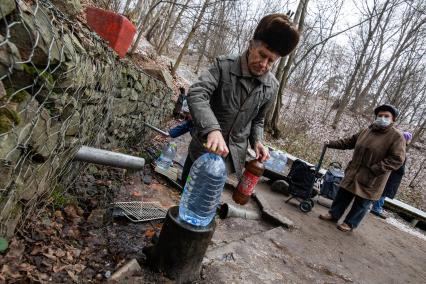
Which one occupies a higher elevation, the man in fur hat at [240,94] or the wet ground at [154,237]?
the man in fur hat at [240,94]

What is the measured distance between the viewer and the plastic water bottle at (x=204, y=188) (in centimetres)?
240

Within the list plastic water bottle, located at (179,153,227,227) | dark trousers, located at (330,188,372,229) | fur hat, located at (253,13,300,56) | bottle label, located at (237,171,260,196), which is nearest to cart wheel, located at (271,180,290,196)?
dark trousers, located at (330,188,372,229)

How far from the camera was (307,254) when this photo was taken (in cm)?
388

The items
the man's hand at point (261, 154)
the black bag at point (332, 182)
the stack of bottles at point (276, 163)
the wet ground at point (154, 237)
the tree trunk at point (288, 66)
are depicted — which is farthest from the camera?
the tree trunk at point (288, 66)

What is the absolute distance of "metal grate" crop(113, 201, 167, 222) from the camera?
3.20m

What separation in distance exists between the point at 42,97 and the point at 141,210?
6.57 feet

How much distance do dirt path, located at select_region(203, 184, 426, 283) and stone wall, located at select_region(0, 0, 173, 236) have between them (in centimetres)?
157

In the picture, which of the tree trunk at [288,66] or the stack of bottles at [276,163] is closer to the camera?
the stack of bottles at [276,163]

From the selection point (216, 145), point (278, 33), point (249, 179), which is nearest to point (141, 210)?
point (249, 179)

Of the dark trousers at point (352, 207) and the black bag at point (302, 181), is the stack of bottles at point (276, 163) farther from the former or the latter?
the dark trousers at point (352, 207)

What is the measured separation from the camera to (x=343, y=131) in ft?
72.4

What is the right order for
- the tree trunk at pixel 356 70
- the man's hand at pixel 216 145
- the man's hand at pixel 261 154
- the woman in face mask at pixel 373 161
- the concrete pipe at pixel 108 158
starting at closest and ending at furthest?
the man's hand at pixel 216 145 → the concrete pipe at pixel 108 158 → the man's hand at pixel 261 154 → the woman in face mask at pixel 373 161 → the tree trunk at pixel 356 70

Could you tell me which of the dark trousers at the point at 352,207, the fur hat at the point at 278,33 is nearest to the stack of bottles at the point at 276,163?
the dark trousers at the point at 352,207

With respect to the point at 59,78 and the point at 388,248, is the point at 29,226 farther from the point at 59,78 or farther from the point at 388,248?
the point at 388,248
